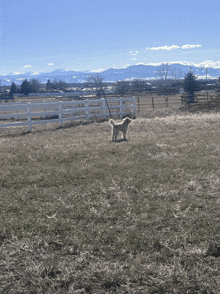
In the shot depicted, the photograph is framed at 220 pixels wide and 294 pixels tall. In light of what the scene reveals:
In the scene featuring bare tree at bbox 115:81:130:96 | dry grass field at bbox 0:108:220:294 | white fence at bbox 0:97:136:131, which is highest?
bare tree at bbox 115:81:130:96

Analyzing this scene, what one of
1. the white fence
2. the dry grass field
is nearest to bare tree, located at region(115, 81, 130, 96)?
the white fence

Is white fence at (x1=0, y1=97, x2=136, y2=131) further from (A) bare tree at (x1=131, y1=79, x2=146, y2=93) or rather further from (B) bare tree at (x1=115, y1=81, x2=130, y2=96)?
(A) bare tree at (x1=131, y1=79, x2=146, y2=93)

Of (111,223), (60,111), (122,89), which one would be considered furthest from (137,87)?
(111,223)

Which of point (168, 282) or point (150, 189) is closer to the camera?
point (168, 282)

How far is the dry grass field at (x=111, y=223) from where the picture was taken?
2.98 m

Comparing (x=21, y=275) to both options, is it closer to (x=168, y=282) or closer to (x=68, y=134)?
(x=168, y=282)

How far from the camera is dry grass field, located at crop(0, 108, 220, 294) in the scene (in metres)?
2.98

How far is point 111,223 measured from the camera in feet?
13.8

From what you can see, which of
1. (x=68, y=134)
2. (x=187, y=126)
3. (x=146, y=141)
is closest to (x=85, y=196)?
(x=146, y=141)

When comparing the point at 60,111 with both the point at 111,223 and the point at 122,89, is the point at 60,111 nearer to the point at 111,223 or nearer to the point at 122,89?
the point at 111,223

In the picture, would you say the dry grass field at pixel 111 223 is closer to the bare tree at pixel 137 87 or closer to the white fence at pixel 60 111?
the white fence at pixel 60 111

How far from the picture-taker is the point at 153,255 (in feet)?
11.0

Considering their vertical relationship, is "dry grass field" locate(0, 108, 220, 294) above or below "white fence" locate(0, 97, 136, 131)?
below

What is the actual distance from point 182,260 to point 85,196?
248cm
